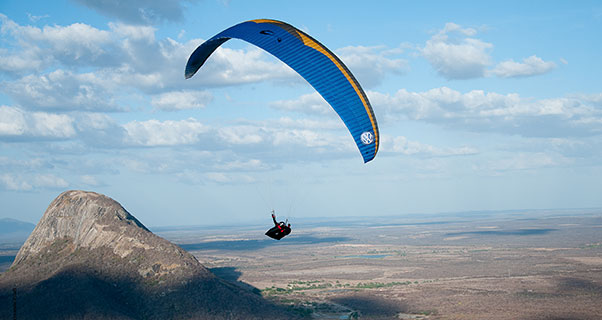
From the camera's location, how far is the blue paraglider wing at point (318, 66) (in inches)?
1120

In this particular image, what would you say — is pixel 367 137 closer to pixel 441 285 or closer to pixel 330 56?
pixel 330 56

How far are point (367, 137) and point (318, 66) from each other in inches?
189

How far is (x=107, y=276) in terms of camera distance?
198 ft

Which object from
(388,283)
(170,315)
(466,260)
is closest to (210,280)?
(170,315)

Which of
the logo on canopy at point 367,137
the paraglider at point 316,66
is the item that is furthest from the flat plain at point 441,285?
the logo on canopy at point 367,137

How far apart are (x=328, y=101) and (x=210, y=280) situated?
123ft

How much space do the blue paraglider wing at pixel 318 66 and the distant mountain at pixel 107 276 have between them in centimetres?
3369

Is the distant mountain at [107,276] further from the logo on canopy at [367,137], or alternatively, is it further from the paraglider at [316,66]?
the logo on canopy at [367,137]

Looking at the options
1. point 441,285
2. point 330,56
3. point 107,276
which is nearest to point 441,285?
point 441,285

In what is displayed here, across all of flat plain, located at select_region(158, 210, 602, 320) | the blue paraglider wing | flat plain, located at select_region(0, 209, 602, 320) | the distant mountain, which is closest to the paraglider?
the blue paraglider wing

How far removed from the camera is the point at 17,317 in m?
53.0

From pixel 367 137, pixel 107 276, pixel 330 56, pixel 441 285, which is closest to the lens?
pixel 367 137

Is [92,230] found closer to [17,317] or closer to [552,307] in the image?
[17,317]

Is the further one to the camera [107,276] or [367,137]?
[107,276]
